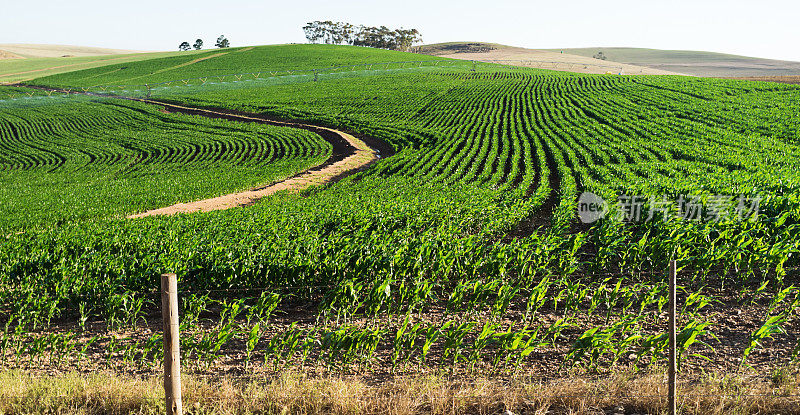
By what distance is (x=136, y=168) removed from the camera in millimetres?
38531

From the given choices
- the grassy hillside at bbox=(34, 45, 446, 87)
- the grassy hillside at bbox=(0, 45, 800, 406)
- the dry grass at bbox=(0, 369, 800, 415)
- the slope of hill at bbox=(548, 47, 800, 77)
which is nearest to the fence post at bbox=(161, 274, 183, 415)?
the dry grass at bbox=(0, 369, 800, 415)

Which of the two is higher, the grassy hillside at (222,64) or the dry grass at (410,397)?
the grassy hillside at (222,64)

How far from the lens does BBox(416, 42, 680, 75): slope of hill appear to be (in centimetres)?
12306

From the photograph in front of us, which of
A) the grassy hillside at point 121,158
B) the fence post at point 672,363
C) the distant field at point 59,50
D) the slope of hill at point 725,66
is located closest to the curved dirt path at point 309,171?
the grassy hillside at point 121,158

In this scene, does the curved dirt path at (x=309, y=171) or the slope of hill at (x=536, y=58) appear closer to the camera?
the curved dirt path at (x=309, y=171)

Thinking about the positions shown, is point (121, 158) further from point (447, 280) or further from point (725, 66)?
point (725, 66)

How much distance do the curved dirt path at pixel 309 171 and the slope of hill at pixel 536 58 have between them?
78.7 m

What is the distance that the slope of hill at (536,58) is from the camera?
123 meters

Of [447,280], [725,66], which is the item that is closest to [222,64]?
[447,280]

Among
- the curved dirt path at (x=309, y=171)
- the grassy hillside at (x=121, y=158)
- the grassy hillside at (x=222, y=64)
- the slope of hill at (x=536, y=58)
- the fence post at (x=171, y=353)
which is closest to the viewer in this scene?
the fence post at (x=171, y=353)

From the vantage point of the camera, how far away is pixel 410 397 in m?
5.54

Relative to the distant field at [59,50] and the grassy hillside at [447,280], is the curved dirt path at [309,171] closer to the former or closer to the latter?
the grassy hillside at [447,280]

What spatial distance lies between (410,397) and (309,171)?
100 feet

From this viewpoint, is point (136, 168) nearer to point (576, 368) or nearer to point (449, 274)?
point (449, 274)
